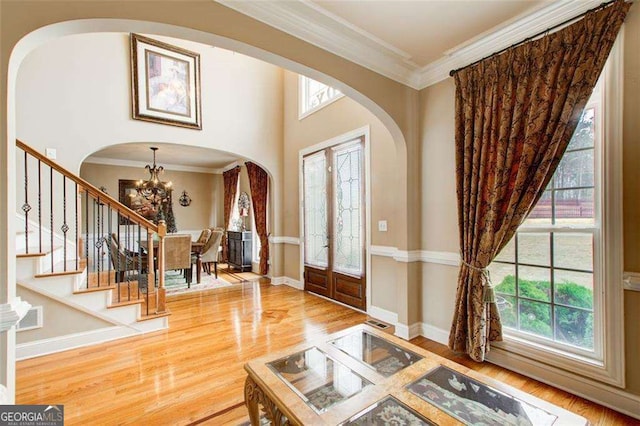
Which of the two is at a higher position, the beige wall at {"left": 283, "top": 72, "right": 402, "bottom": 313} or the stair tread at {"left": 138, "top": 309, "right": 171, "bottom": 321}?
the beige wall at {"left": 283, "top": 72, "right": 402, "bottom": 313}

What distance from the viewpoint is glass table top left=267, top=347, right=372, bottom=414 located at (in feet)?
4.19

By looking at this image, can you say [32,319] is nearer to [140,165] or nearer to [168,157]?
[168,157]

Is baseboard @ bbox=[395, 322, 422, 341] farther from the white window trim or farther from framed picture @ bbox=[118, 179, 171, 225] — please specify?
framed picture @ bbox=[118, 179, 171, 225]

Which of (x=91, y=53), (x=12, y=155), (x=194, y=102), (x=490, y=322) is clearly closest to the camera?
(x=12, y=155)

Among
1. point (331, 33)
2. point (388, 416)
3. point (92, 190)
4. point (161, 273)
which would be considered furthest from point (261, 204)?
point (388, 416)

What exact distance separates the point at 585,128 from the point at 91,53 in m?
5.76

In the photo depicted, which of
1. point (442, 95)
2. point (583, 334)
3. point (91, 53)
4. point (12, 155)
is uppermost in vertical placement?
point (91, 53)

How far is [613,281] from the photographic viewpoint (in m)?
1.78

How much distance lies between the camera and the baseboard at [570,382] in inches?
68.9

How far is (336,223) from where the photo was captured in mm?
4184

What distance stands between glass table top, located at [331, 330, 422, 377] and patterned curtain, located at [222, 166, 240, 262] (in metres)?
5.92

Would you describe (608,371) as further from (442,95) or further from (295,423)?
(442,95)

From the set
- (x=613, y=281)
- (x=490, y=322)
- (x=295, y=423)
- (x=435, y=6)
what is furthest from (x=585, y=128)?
(x=295, y=423)

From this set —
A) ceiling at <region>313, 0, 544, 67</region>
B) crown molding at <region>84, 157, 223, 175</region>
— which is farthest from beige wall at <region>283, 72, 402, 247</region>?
crown molding at <region>84, 157, 223, 175</region>
